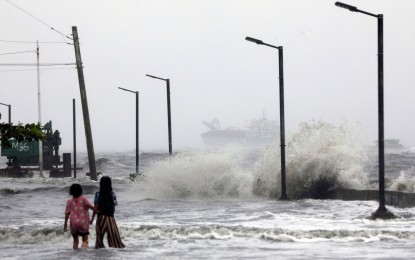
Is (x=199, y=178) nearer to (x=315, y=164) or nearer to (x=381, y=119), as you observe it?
(x=315, y=164)

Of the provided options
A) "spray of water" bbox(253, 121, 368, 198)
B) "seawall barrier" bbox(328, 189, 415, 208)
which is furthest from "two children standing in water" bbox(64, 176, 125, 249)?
"spray of water" bbox(253, 121, 368, 198)

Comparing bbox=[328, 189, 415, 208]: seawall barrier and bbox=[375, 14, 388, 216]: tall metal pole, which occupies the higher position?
bbox=[375, 14, 388, 216]: tall metal pole

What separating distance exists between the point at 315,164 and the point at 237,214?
13.5m

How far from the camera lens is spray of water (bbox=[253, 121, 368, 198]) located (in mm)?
41294

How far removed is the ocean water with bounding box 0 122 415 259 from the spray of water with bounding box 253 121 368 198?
0.05 m

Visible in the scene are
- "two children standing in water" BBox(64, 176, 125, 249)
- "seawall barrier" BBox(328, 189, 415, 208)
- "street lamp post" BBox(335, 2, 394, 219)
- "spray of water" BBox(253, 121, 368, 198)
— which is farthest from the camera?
"spray of water" BBox(253, 121, 368, 198)

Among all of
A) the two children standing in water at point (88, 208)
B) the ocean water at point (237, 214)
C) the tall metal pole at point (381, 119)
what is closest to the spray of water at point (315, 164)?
the ocean water at point (237, 214)

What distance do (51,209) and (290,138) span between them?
15.3m

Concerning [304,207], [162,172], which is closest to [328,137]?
[162,172]

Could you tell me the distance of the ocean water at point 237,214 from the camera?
19.9 meters

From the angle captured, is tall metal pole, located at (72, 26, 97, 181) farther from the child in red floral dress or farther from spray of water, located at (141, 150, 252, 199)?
the child in red floral dress

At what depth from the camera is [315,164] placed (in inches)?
1682

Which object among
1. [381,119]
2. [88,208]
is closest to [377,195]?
[381,119]

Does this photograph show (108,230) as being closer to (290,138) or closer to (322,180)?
(322,180)
